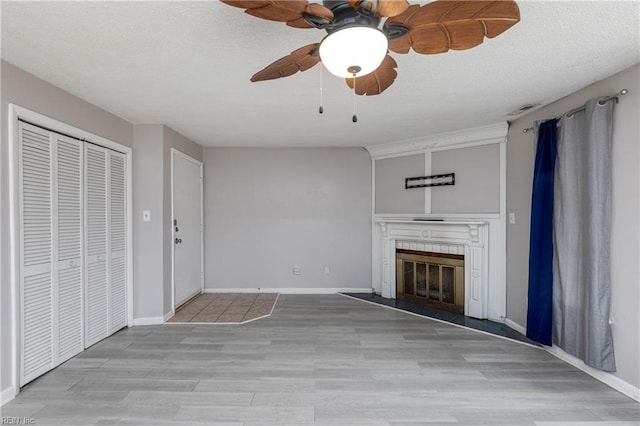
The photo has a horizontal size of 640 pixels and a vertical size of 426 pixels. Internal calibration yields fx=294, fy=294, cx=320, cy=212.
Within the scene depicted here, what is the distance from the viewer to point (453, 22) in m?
1.13

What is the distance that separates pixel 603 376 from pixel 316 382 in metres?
2.22

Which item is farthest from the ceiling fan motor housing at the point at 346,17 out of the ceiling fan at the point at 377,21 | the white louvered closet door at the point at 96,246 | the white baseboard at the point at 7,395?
the white baseboard at the point at 7,395

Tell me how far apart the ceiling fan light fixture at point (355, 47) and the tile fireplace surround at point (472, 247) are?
10.3ft

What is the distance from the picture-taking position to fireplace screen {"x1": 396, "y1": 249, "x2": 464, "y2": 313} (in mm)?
3910

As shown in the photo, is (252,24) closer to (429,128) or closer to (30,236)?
(30,236)

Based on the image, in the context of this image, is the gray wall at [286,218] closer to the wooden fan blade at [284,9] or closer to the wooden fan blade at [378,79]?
the wooden fan blade at [378,79]

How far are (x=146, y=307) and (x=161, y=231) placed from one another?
0.91m

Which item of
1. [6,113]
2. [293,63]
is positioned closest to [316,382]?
[293,63]

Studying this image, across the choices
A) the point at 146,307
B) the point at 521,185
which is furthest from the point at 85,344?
the point at 521,185

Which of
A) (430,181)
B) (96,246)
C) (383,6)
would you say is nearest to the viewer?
(383,6)

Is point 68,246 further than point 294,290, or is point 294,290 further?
point 294,290

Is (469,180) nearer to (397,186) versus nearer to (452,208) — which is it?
(452,208)

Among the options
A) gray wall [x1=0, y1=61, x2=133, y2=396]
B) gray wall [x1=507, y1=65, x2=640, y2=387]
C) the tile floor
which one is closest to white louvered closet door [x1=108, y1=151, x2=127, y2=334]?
the tile floor

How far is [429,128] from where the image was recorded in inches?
144
